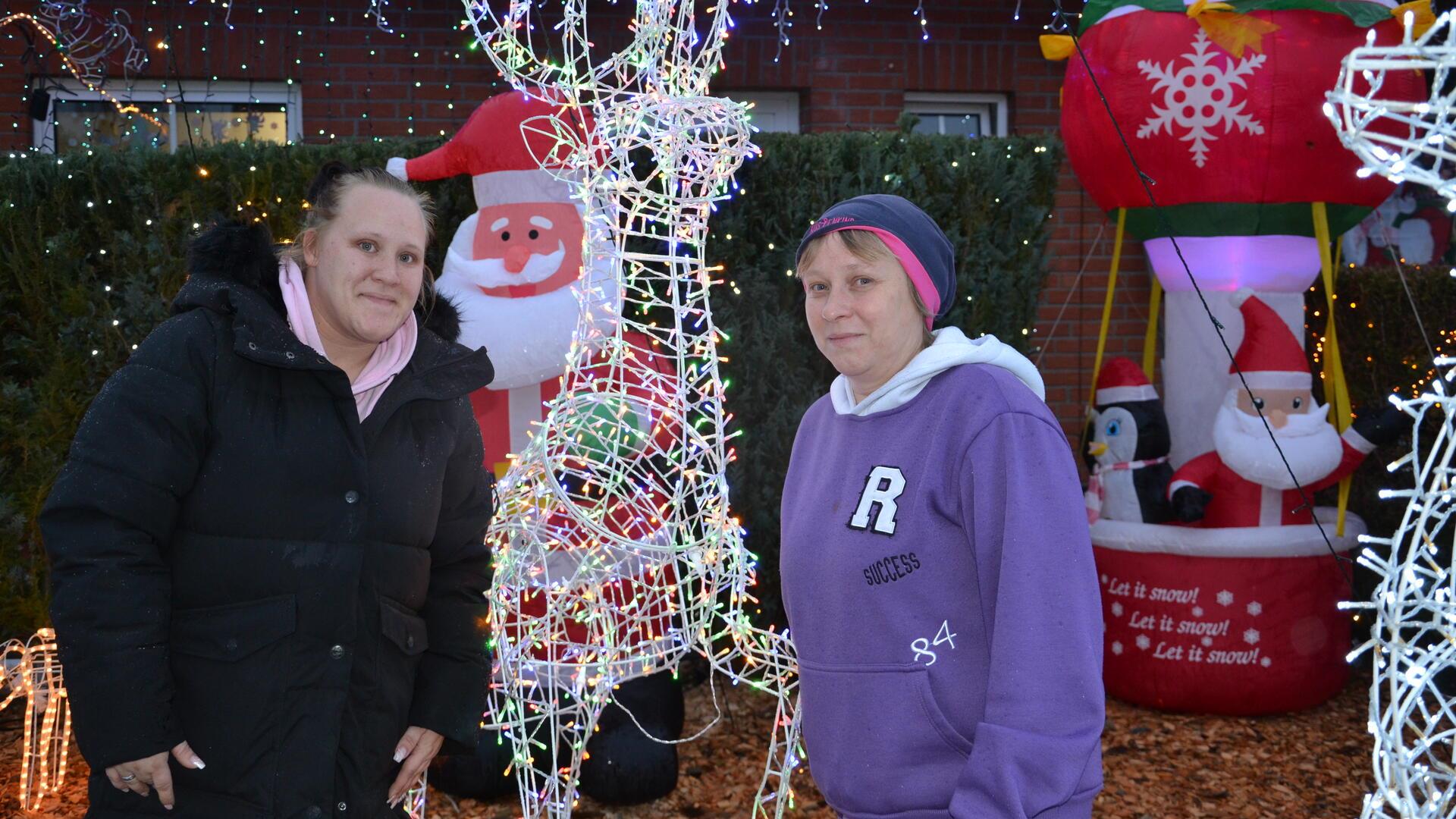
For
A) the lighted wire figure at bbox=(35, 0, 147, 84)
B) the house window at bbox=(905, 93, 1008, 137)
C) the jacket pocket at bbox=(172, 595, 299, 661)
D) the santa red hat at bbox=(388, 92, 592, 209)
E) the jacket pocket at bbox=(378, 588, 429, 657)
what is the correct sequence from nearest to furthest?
the jacket pocket at bbox=(172, 595, 299, 661) → the jacket pocket at bbox=(378, 588, 429, 657) → the santa red hat at bbox=(388, 92, 592, 209) → the lighted wire figure at bbox=(35, 0, 147, 84) → the house window at bbox=(905, 93, 1008, 137)

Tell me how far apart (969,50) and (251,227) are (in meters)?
5.34

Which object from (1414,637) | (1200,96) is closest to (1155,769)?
(1200,96)

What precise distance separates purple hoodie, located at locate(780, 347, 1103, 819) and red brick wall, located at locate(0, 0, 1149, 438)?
4.28 m

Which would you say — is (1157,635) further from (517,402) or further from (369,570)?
(369,570)

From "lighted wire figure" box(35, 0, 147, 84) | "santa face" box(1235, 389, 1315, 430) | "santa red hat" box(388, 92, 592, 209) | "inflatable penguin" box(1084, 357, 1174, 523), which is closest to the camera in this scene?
"santa red hat" box(388, 92, 592, 209)

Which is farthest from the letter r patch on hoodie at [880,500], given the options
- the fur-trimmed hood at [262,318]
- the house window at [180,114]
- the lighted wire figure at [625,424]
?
the house window at [180,114]

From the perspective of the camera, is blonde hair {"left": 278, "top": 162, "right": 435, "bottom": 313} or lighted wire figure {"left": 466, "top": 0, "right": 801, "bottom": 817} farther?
lighted wire figure {"left": 466, "top": 0, "right": 801, "bottom": 817}

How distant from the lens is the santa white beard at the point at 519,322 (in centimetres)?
357

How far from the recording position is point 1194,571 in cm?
438

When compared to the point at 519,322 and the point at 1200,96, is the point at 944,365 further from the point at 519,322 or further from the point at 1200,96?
the point at 1200,96

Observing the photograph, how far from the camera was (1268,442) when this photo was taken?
4.21 metres

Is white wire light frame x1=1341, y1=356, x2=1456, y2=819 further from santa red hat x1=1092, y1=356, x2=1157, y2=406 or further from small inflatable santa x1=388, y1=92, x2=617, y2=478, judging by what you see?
santa red hat x1=1092, y1=356, x2=1157, y2=406

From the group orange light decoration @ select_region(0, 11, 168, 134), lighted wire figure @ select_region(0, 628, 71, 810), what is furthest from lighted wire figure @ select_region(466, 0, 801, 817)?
orange light decoration @ select_region(0, 11, 168, 134)

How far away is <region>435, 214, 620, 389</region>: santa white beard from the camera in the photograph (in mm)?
3566
